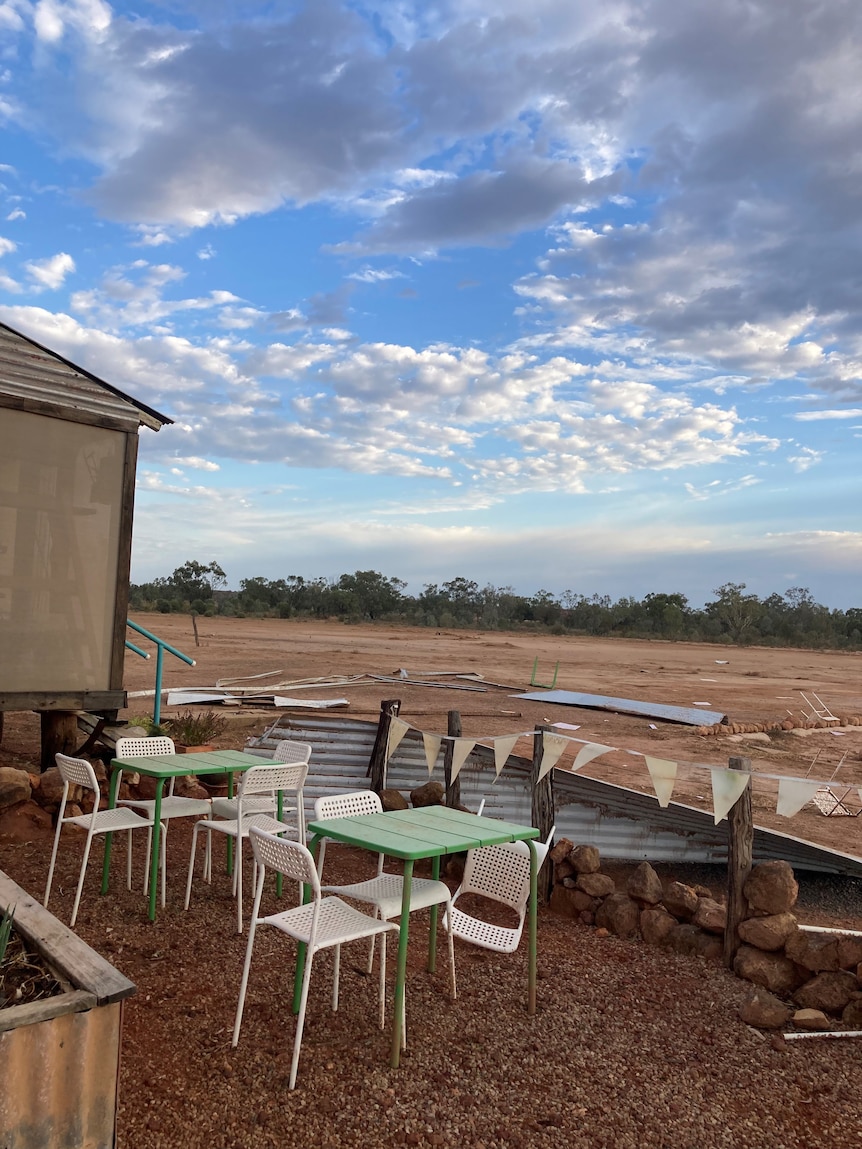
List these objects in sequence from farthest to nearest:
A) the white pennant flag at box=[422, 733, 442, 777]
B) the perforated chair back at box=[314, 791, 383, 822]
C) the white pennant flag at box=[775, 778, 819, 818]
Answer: the white pennant flag at box=[422, 733, 442, 777]
the white pennant flag at box=[775, 778, 819, 818]
the perforated chair back at box=[314, 791, 383, 822]

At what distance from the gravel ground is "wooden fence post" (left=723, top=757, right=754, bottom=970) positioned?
213mm

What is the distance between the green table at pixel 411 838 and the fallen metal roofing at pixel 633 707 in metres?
10.9

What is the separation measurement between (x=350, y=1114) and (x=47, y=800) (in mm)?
4485

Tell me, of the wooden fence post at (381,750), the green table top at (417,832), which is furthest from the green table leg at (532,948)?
the wooden fence post at (381,750)

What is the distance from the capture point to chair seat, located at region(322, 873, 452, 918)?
4090 mm

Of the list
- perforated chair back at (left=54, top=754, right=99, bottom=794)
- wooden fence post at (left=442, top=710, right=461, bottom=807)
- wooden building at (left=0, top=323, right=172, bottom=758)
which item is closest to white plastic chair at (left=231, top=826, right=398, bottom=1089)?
perforated chair back at (left=54, top=754, right=99, bottom=794)

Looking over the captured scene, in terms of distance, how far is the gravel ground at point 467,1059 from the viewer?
330 cm

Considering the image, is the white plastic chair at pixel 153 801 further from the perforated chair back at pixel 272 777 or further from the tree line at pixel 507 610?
the tree line at pixel 507 610

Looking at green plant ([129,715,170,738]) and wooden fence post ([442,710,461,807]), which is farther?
green plant ([129,715,170,738])

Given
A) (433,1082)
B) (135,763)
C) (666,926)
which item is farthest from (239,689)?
(433,1082)

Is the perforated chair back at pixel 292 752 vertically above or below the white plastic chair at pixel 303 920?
above

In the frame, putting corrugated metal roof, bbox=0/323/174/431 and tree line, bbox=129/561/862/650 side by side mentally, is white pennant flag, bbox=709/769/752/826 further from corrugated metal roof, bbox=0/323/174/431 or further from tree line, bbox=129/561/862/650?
tree line, bbox=129/561/862/650

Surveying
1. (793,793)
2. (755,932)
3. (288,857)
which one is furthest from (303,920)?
(793,793)

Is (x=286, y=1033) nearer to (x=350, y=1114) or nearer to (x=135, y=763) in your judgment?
(x=350, y=1114)
